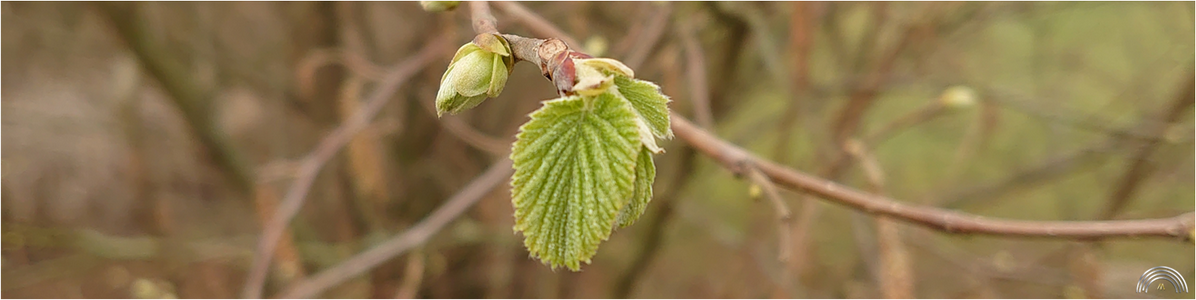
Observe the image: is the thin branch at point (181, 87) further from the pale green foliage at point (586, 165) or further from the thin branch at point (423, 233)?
the pale green foliage at point (586, 165)

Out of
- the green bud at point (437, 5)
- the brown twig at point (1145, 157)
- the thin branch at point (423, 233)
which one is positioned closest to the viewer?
the green bud at point (437, 5)

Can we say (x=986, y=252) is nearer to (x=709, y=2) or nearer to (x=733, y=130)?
(x=733, y=130)

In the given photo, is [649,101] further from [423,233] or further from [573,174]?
[423,233]

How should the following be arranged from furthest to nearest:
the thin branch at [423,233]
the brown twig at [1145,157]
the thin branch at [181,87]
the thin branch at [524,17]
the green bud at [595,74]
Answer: the brown twig at [1145,157] → the thin branch at [181,87] → the thin branch at [423,233] → the thin branch at [524,17] → the green bud at [595,74]

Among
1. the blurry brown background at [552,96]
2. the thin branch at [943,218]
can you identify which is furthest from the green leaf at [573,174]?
the blurry brown background at [552,96]

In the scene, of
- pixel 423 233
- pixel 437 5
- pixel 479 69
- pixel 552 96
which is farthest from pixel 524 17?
pixel 552 96
